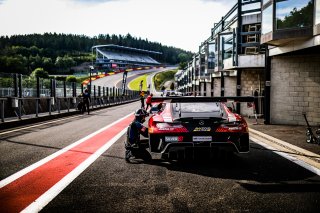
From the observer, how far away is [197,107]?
6.88 m

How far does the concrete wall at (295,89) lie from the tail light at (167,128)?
9864 mm

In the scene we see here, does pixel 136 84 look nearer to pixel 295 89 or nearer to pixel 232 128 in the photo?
pixel 295 89

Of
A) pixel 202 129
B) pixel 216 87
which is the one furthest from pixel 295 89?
pixel 216 87

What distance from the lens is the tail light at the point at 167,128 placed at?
616 centimetres

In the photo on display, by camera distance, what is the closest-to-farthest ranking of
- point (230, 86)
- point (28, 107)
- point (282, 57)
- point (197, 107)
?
point (197, 107)
point (282, 57)
point (28, 107)
point (230, 86)

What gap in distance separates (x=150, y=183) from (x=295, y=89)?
38.1 feet

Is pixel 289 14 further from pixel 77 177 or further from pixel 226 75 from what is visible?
pixel 226 75

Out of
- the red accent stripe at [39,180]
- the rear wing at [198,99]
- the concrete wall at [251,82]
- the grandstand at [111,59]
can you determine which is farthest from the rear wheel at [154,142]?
the grandstand at [111,59]

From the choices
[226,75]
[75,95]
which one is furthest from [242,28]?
[75,95]

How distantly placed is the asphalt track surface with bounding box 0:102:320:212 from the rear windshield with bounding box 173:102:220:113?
3.51 feet

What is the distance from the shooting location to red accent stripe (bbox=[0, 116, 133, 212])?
13.5 feet

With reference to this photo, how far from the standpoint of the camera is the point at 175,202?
13.3ft

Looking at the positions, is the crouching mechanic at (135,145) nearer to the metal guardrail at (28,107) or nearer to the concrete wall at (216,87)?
the metal guardrail at (28,107)

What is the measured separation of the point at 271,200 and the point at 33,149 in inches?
241
